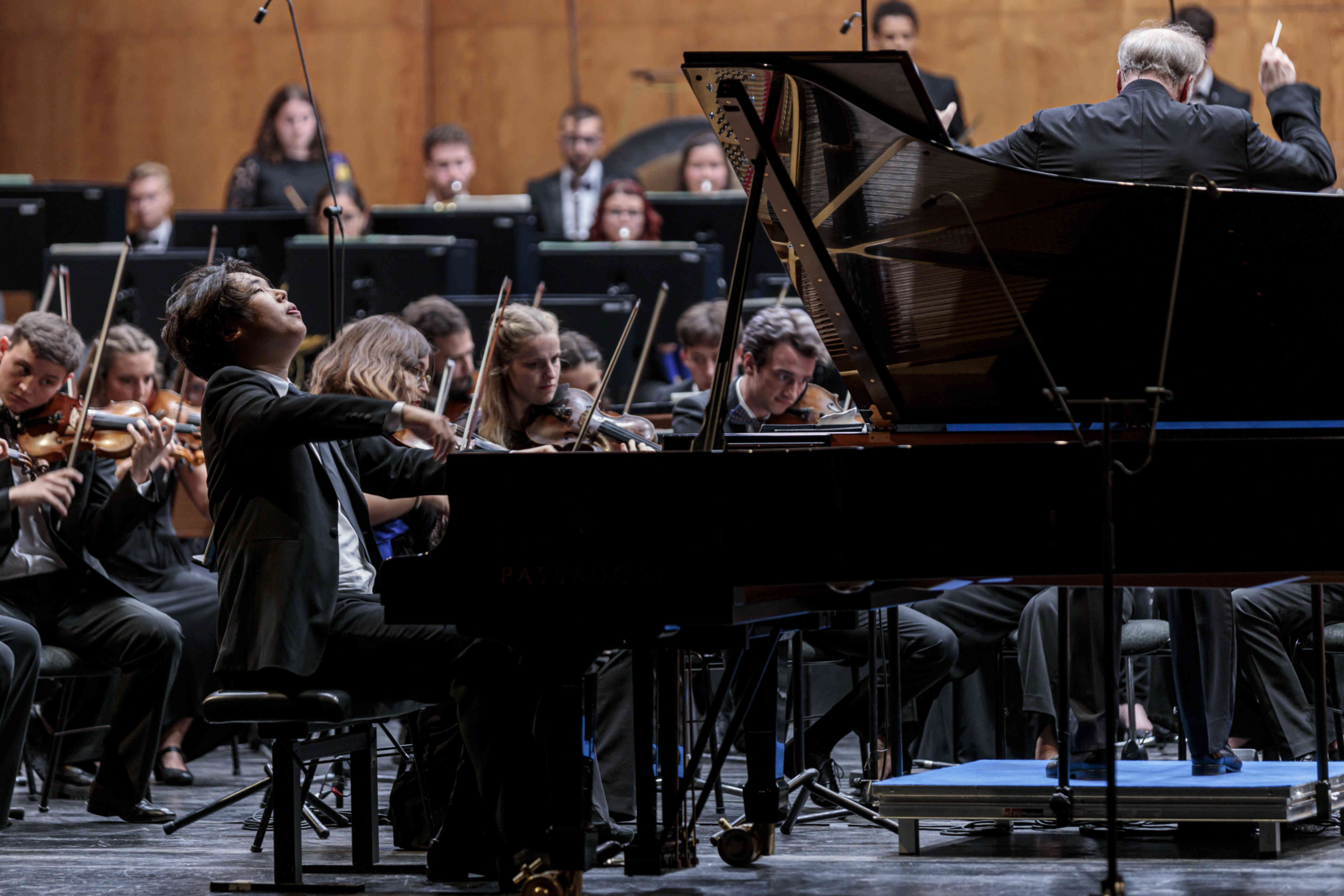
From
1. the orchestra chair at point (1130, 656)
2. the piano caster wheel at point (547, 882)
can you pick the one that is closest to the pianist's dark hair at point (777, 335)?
the orchestra chair at point (1130, 656)

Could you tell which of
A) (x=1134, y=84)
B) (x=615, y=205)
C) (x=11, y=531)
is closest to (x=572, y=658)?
(x=1134, y=84)

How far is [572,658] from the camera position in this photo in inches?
105

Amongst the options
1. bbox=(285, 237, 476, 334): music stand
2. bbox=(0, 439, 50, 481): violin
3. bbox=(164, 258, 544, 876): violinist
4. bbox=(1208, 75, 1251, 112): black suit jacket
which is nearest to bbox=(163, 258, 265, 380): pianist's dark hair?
bbox=(164, 258, 544, 876): violinist

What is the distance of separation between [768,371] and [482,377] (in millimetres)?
1238

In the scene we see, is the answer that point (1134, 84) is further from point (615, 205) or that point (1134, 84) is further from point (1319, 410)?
point (615, 205)

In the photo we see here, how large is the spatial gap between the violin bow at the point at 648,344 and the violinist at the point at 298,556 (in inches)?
66.2

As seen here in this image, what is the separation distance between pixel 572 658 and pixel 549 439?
1.39m

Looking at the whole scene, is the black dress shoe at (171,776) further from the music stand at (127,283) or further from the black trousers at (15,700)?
the music stand at (127,283)

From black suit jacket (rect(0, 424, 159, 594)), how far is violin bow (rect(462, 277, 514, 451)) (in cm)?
113

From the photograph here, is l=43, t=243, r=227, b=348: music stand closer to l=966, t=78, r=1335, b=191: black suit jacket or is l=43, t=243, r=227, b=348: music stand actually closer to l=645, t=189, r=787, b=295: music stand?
l=645, t=189, r=787, b=295: music stand

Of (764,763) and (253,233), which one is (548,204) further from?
(764,763)

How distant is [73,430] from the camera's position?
438cm

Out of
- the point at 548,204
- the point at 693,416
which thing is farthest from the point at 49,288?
the point at 548,204

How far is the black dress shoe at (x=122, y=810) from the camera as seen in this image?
402 cm
